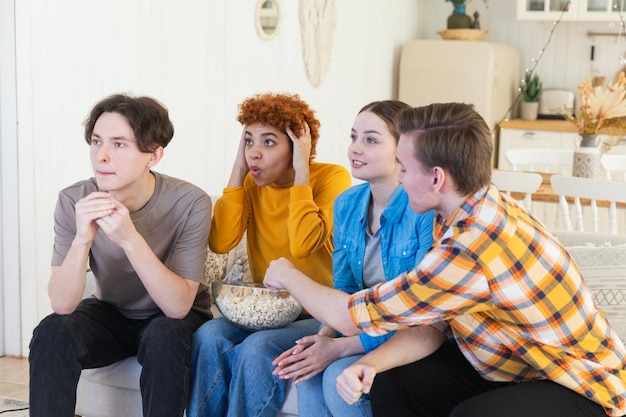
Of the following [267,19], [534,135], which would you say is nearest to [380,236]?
[267,19]

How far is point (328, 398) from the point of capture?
2.01 m

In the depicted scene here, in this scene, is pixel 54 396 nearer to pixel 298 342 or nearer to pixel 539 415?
pixel 298 342

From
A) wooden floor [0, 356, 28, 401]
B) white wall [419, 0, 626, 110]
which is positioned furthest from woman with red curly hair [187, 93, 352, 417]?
white wall [419, 0, 626, 110]

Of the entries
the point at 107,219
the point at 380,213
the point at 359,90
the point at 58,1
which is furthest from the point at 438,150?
the point at 359,90

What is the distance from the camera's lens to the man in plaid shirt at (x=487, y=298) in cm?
164

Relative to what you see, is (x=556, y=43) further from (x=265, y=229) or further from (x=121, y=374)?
(x=121, y=374)

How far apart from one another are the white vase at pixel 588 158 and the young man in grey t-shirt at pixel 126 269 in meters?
2.35

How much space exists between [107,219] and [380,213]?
66cm

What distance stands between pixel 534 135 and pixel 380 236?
4.21 meters

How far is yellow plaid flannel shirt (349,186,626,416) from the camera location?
163cm

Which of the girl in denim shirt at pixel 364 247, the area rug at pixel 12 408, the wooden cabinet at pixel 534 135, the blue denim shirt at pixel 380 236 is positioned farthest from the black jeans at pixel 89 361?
the wooden cabinet at pixel 534 135

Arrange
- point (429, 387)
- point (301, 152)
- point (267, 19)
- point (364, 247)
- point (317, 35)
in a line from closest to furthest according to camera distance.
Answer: point (429, 387) < point (364, 247) < point (301, 152) < point (267, 19) < point (317, 35)

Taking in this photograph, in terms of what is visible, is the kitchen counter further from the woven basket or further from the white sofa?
the white sofa

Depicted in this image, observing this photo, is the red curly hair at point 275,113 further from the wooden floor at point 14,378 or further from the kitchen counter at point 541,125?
the kitchen counter at point 541,125
